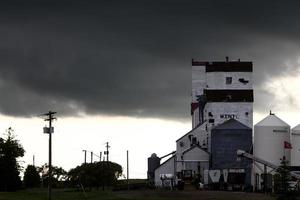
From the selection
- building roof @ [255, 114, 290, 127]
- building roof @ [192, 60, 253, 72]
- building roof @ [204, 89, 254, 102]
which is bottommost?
building roof @ [255, 114, 290, 127]

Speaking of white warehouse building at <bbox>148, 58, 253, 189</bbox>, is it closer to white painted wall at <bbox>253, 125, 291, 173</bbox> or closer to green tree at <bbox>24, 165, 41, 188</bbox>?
white painted wall at <bbox>253, 125, 291, 173</bbox>

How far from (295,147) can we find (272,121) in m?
5.10

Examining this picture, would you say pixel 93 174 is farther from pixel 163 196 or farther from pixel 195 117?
pixel 163 196

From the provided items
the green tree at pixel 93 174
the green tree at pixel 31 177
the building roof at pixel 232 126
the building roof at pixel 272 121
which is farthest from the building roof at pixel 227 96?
the green tree at pixel 31 177

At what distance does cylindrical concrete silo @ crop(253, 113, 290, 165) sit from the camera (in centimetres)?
10269

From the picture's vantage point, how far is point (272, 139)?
10294 cm

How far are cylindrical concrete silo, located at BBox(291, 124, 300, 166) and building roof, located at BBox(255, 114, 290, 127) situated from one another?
203 centimetres

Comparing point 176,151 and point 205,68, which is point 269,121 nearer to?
point 176,151

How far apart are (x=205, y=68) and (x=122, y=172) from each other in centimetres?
3237

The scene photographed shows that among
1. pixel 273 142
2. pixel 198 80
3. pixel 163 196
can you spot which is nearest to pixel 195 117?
pixel 198 80

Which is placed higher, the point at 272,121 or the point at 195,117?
the point at 195,117

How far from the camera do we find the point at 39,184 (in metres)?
158

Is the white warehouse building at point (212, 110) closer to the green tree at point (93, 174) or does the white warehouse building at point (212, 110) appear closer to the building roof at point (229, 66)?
the building roof at point (229, 66)

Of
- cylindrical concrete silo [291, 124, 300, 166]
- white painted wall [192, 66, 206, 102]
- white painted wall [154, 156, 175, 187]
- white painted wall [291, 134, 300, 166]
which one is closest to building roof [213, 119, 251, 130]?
white painted wall [154, 156, 175, 187]
